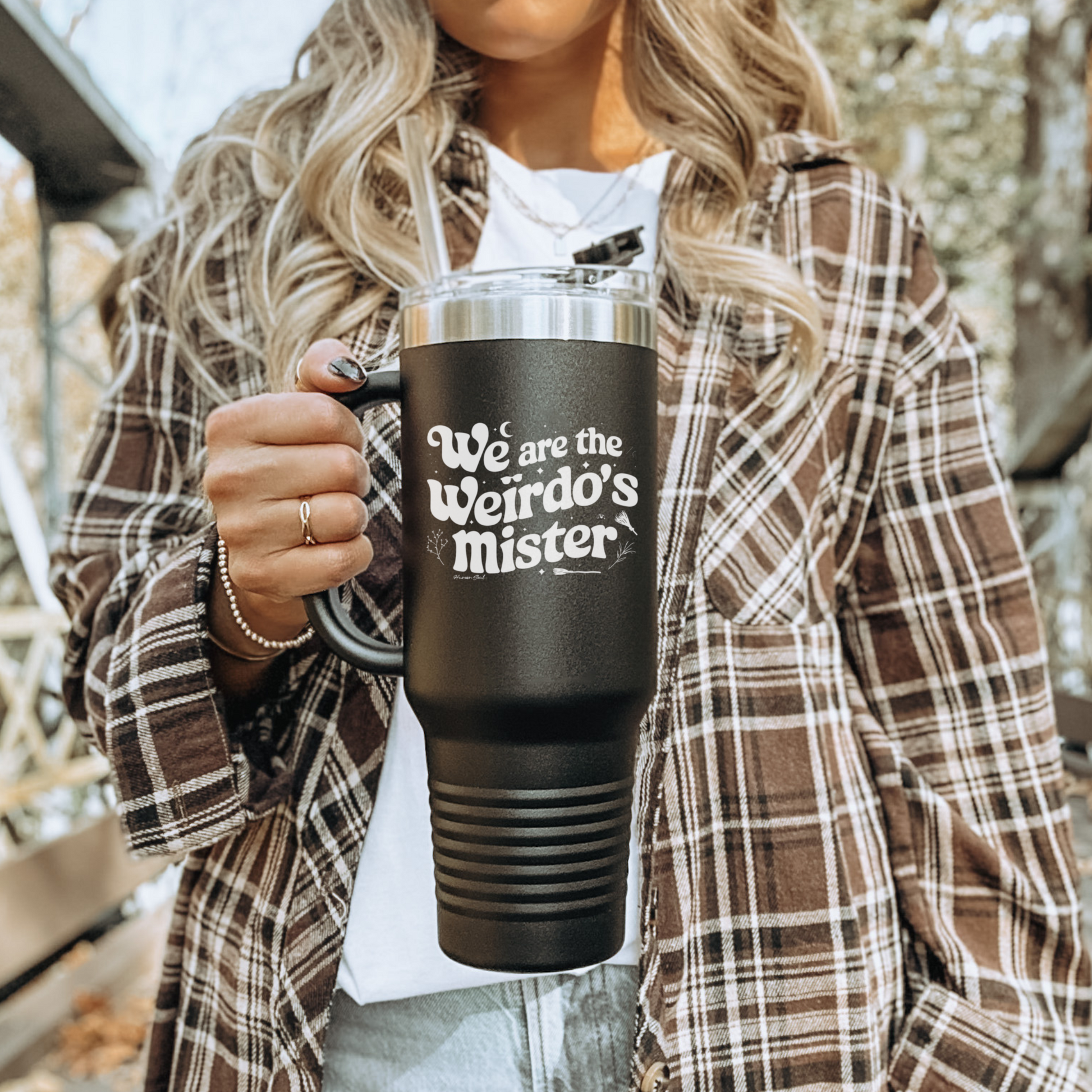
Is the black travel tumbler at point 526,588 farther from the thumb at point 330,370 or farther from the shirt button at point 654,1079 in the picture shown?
the shirt button at point 654,1079

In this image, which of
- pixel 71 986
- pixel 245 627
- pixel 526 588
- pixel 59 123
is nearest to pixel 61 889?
pixel 71 986

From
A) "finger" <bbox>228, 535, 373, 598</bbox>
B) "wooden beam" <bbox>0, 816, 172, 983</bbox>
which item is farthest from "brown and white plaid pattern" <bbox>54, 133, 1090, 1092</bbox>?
"wooden beam" <bbox>0, 816, 172, 983</bbox>

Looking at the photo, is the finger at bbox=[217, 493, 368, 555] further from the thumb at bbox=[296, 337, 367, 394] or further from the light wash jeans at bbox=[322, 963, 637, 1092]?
the light wash jeans at bbox=[322, 963, 637, 1092]

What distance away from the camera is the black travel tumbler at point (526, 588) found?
590 millimetres

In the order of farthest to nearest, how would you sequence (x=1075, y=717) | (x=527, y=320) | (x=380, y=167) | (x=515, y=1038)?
(x=1075, y=717), (x=380, y=167), (x=515, y=1038), (x=527, y=320)

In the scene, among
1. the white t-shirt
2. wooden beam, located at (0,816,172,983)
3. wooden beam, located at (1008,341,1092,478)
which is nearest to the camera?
the white t-shirt

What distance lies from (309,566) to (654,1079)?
57cm

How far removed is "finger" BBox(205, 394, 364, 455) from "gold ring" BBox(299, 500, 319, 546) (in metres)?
0.04

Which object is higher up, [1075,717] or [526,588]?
[526,588]

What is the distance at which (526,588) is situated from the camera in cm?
59

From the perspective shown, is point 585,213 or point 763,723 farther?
point 585,213

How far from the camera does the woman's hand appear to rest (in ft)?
2.11

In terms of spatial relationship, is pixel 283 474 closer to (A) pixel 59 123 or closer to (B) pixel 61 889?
(A) pixel 59 123

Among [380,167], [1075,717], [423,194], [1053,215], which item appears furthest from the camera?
[1053,215]
